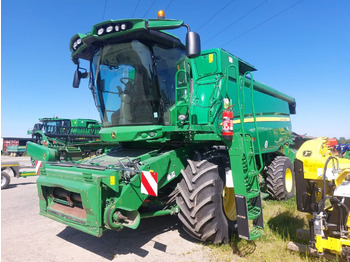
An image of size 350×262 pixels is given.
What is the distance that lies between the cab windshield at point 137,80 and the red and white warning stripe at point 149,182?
36.6 inches

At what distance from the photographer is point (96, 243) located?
12.2 ft

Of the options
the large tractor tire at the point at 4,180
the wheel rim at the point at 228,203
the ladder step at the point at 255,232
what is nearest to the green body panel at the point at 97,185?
the wheel rim at the point at 228,203

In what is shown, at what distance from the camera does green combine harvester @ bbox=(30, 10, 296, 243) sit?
128 inches

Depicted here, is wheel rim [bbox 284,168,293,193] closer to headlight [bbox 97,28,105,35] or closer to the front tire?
the front tire

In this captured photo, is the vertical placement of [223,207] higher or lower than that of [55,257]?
higher

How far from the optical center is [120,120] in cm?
409

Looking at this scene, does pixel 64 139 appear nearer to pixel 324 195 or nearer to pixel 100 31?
pixel 100 31

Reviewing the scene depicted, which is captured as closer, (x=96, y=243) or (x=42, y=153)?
(x=96, y=243)

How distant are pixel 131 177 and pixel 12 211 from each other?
384 centimetres

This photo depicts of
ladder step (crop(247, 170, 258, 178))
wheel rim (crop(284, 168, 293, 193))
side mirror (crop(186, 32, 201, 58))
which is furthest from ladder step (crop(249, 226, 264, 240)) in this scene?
wheel rim (crop(284, 168, 293, 193))

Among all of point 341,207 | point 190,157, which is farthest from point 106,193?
point 341,207

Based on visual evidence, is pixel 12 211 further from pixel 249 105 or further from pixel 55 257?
pixel 249 105

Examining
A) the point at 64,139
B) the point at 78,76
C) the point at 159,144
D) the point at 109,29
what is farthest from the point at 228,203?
the point at 64,139

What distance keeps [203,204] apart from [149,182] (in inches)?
31.1
